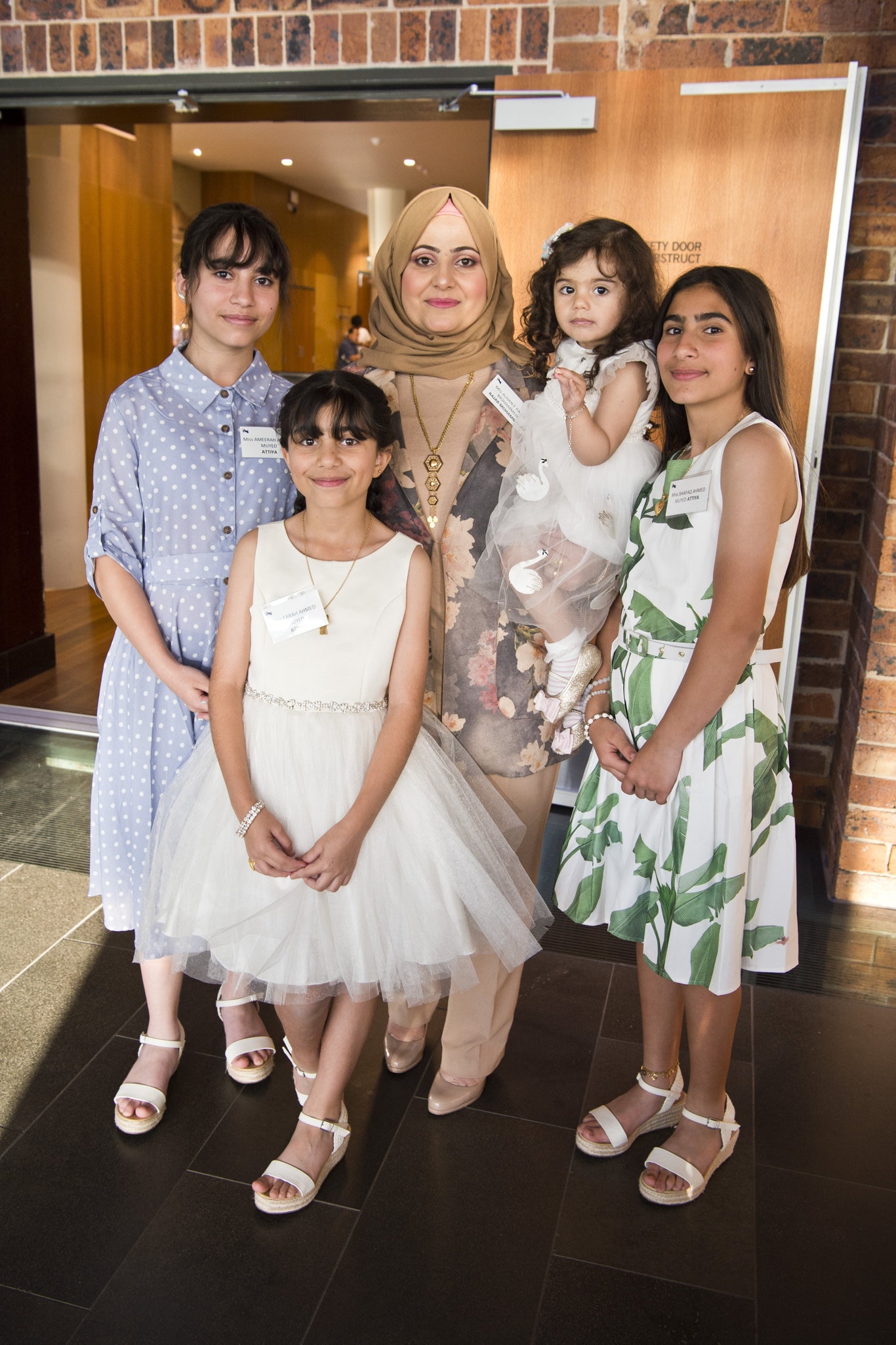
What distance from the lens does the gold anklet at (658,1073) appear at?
2.04m

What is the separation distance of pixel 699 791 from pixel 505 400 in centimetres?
77

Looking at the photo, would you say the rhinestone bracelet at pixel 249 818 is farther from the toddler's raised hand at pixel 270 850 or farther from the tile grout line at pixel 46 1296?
the tile grout line at pixel 46 1296

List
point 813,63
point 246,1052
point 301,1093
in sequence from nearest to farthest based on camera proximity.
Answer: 1. point 301,1093
2. point 246,1052
3. point 813,63

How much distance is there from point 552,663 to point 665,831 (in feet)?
1.21

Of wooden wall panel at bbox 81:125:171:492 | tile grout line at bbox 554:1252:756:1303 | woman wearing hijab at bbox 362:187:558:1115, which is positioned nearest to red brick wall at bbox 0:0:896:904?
woman wearing hijab at bbox 362:187:558:1115

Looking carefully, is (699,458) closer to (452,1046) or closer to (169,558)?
(169,558)

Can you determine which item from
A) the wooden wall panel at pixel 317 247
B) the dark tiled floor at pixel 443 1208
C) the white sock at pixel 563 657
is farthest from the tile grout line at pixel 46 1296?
the wooden wall panel at pixel 317 247

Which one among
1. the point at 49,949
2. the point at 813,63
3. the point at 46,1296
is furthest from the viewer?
the point at 813,63

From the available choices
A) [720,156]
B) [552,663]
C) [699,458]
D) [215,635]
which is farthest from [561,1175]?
[720,156]

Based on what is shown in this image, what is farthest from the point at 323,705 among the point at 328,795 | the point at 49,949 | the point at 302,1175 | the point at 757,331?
the point at 49,949

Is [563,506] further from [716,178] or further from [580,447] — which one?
[716,178]

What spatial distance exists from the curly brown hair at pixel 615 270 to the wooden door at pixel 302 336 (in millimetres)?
9990

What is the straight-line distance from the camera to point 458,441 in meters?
1.89

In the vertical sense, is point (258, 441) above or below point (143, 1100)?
above
